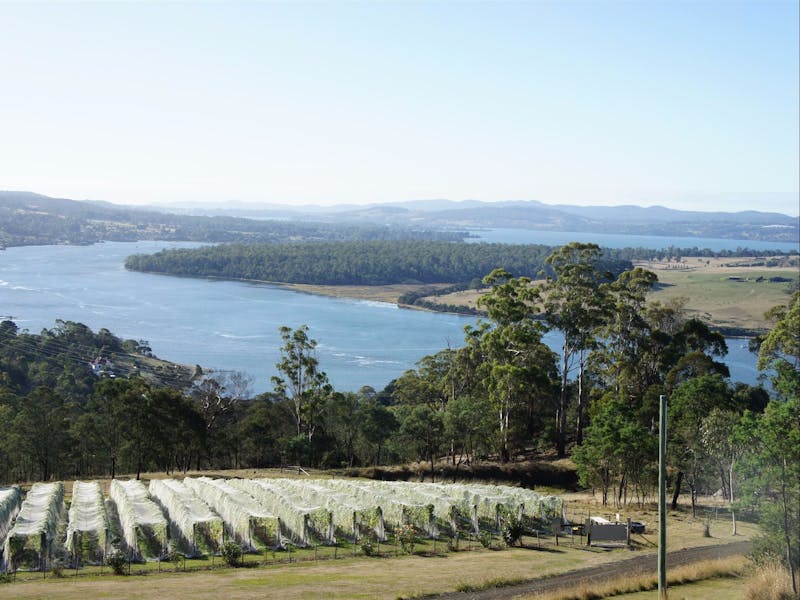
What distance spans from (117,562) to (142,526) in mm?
2596

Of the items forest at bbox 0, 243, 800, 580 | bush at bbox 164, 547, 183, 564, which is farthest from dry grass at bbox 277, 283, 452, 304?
bush at bbox 164, 547, 183, 564

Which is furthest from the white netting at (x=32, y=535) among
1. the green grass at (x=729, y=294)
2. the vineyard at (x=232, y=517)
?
the green grass at (x=729, y=294)

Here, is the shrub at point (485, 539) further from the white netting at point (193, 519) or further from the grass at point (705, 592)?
the white netting at point (193, 519)

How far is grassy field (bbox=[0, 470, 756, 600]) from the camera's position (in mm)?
15156

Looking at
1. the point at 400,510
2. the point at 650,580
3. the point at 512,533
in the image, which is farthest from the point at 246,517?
the point at 650,580

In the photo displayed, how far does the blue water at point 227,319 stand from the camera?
7669 cm

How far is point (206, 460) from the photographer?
44.6 metres

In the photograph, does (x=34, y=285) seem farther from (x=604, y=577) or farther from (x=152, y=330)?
(x=604, y=577)

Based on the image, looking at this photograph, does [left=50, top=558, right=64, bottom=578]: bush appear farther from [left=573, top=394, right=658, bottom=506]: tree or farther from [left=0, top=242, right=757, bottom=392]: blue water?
[left=0, top=242, right=757, bottom=392]: blue water

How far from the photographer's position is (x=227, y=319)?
98.8 meters

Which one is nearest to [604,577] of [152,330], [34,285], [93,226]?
[152,330]

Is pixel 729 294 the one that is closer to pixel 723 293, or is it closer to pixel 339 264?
pixel 723 293

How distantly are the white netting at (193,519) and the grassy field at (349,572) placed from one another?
101cm

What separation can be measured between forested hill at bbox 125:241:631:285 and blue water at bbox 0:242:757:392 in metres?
7.26
